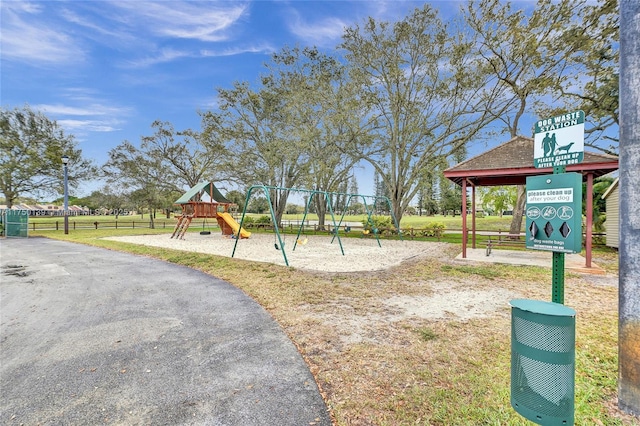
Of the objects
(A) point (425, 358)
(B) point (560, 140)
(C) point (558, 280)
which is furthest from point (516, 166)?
(A) point (425, 358)

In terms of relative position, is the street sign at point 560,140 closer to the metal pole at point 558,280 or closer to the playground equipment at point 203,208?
the metal pole at point 558,280

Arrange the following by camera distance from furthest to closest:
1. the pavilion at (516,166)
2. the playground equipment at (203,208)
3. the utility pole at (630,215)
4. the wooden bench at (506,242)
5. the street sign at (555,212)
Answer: the playground equipment at (203,208) → the wooden bench at (506,242) → the pavilion at (516,166) → the street sign at (555,212) → the utility pole at (630,215)

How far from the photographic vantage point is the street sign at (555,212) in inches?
104

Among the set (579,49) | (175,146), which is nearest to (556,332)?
(579,49)

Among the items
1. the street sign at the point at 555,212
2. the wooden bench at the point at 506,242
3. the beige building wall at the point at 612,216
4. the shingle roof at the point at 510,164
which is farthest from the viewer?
the beige building wall at the point at 612,216

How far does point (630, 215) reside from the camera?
2.33 m

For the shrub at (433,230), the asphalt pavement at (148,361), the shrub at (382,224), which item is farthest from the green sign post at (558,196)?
the shrub at (382,224)

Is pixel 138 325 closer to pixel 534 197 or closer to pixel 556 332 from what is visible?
pixel 556 332

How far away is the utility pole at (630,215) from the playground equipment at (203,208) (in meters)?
17.2

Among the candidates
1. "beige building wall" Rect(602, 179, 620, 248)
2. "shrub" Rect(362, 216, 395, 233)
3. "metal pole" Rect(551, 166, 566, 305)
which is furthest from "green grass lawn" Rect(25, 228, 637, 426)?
"shrub" Rect(362, 216, 395, 233)

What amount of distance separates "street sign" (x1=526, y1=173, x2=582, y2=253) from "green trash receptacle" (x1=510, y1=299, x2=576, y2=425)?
0.95 metres

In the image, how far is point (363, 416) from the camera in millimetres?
2307

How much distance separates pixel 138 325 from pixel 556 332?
16.4 feet

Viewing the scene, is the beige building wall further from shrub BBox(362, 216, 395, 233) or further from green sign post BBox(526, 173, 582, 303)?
green sign post BBox(526, 173, 582, 303)
